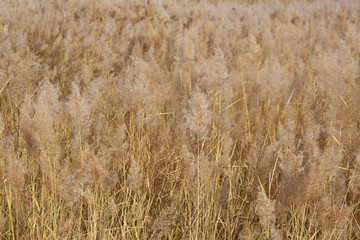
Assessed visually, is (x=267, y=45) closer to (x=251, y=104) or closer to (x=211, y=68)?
(x=251, y=104)

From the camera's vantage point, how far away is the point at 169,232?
176 cm

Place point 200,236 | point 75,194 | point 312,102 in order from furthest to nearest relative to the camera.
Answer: point 312,102 → point 200,236 → point 75,194

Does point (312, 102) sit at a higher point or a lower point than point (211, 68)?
lower

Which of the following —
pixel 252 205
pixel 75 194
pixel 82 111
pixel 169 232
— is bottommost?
pixel 169 232

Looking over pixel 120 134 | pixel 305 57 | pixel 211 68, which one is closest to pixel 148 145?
pixel 120 134

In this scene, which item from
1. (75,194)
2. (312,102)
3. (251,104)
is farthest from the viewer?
(251,104)

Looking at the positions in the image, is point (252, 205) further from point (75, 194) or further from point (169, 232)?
point (75, 194)

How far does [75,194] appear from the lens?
4.75ft

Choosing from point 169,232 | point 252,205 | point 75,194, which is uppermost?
point 75,194

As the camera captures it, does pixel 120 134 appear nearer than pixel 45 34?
Yes

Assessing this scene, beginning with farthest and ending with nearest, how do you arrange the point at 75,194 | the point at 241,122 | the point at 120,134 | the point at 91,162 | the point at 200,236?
the point at 241,122 < the point at 120,134 < the point at 200,236 < the point at 91,162 < the point at 75,194

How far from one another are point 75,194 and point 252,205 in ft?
2.52

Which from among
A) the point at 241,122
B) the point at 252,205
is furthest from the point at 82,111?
the point at 241,122

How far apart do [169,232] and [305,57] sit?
3756 millimetres
